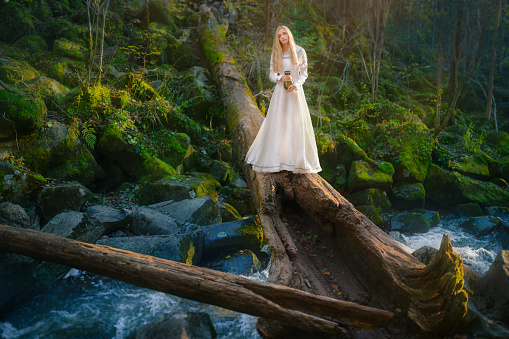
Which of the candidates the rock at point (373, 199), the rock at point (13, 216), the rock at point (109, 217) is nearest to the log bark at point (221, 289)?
the rock at point (13, 216)

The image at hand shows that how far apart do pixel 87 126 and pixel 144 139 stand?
1.07 m

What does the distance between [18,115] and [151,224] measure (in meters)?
2.82

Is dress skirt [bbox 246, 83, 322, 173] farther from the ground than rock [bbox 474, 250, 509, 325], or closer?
farther from the ground

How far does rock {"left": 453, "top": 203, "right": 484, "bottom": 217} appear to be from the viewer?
6633 mm

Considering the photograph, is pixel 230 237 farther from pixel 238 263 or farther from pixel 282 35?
pixel 282 35

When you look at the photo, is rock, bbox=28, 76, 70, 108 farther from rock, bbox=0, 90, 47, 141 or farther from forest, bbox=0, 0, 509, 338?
rock, bbox=0, 90, 47, 141

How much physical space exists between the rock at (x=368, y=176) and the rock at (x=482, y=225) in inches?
64.3

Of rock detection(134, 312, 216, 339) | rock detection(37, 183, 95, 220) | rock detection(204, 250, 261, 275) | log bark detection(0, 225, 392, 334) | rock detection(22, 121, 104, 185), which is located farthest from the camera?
rock detection(22, 121, 104, 185)

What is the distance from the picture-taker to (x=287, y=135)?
4887 mm

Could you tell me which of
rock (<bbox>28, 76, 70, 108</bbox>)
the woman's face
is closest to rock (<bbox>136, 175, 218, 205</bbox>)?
rock (<bbox>28, 76, 70, 108</bbox>)

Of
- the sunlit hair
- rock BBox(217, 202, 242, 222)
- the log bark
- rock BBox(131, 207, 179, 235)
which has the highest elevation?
the sunlit hair

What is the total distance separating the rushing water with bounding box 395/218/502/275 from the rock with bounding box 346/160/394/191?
128cm

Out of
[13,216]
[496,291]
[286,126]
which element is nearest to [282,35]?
[286,126]

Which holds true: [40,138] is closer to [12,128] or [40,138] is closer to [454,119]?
[12,128]
